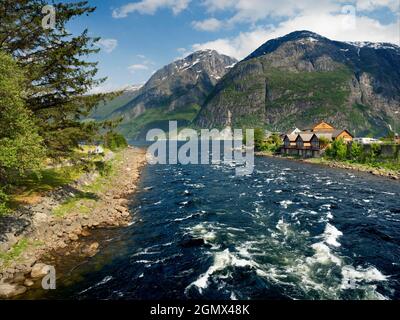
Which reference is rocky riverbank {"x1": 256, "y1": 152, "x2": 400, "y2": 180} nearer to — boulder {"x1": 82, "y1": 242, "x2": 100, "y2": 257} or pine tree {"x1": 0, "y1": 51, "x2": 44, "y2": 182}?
boulder {"x1": 82, "y1": 242, "x2": 100, "y2": 257}

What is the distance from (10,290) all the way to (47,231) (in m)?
9.45

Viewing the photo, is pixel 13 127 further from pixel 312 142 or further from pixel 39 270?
pixel 312 142

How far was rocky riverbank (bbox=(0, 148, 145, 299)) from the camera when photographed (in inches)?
867

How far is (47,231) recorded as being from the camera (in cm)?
2873

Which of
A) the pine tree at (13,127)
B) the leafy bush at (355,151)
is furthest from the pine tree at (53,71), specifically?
the leafy bush at (355,151)

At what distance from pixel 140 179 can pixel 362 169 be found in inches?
2298

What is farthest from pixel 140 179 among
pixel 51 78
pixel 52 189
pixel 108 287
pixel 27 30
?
pixel 108 287

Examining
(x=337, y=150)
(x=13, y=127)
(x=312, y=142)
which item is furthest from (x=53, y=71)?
(x=312, y=142)

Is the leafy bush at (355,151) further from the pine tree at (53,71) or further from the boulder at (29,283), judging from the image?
the boulder at (29,283)

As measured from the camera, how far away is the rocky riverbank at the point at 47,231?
22016 mm

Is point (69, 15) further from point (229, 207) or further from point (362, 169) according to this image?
point (362, 169)

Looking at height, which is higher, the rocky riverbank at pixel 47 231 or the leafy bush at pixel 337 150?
the leafy bush at pixel 337 150

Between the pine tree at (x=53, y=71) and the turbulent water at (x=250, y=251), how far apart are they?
12516 millimetres

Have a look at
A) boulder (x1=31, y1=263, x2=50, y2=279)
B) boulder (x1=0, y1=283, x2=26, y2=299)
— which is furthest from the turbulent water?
boulder (x1=0, y1=283, x2=26, y2=299)
